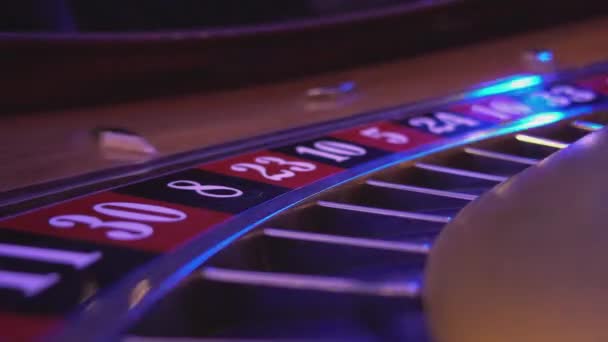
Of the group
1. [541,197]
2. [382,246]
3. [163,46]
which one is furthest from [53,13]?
[541,197]

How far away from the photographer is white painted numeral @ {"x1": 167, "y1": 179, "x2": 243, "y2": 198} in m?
1.51

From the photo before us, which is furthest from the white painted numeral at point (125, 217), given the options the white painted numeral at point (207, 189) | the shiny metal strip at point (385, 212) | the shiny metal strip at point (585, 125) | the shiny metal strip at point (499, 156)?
the shiny metal strip at point (585, 125)

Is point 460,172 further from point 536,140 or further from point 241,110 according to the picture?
point 241,110

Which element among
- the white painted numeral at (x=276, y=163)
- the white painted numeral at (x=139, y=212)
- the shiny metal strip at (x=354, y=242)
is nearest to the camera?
the shiny metal strip at (x=354, y=242)

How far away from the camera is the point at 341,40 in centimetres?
285

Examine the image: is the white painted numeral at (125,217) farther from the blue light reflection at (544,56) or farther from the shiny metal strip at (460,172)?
the blue light reflection at (544,56)

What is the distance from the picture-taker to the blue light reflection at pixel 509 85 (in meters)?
2.30

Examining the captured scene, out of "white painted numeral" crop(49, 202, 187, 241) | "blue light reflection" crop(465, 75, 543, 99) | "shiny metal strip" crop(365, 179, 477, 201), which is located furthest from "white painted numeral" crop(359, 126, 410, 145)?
"white painted numeral" crop(49, 202, 187, 241)

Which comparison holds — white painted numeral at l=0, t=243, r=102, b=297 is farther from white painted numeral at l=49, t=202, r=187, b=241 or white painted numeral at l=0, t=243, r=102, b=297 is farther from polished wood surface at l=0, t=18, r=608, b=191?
polished wood surface at l=0, t=18, r=608, b=191

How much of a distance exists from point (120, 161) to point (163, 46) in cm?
85

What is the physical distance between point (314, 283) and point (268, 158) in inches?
27.2

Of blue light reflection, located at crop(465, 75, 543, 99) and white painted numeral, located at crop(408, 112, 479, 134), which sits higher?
blue light reflection, located at crop(465, 75, 543, 99)

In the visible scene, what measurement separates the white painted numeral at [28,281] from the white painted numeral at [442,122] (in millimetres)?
1219

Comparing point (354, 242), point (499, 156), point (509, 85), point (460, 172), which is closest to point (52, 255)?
point (354, 242)
